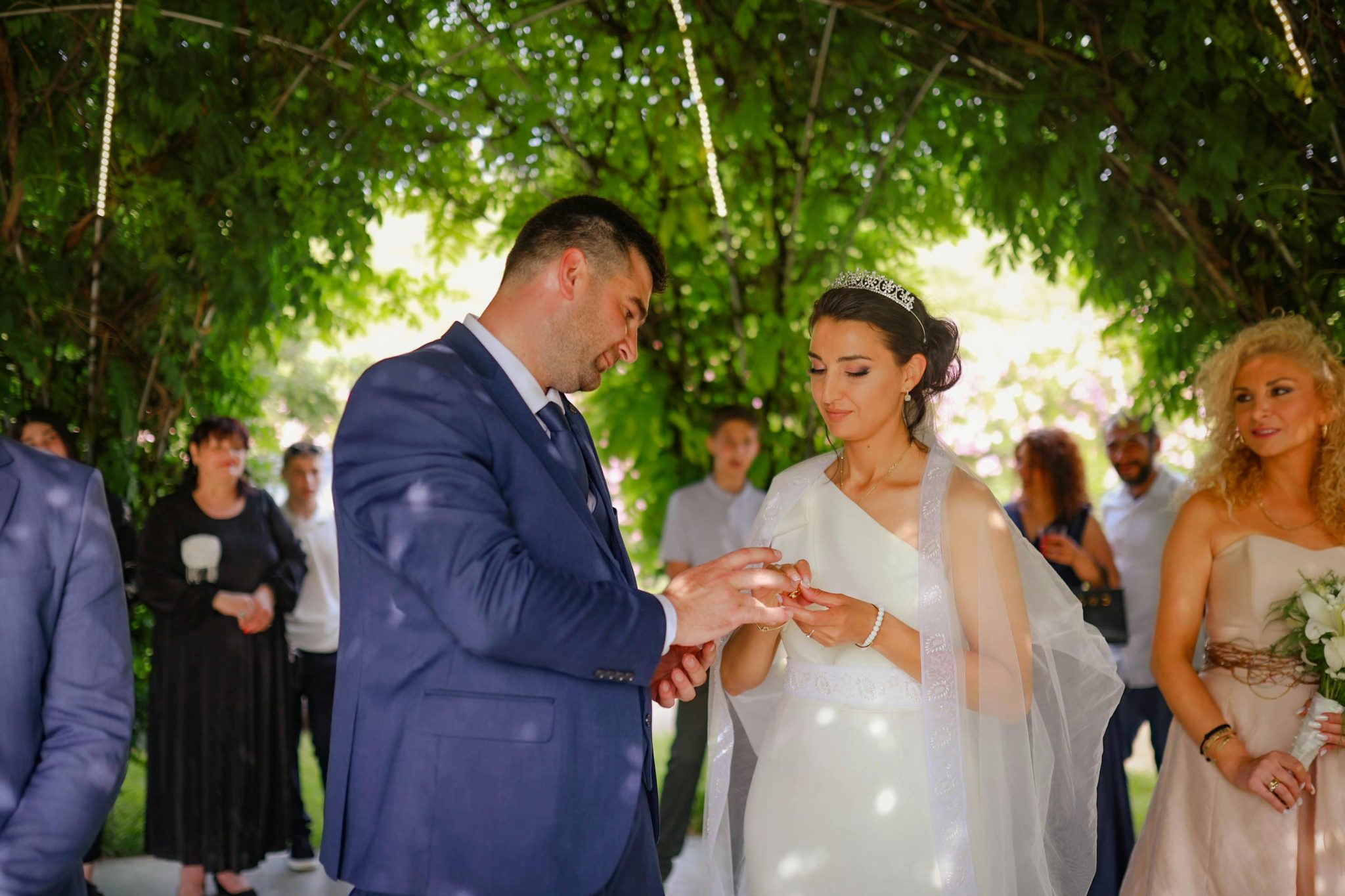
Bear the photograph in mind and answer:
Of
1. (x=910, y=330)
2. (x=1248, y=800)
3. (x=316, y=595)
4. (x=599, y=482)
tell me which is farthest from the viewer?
(x=316, y=595)

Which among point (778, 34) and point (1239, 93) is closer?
point (1239, 93)

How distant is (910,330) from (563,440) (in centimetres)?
100

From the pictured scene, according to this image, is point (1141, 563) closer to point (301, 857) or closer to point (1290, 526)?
point (1290, 526)

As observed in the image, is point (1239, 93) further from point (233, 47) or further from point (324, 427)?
point (324, 427)

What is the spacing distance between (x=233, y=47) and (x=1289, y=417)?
427 centimetres

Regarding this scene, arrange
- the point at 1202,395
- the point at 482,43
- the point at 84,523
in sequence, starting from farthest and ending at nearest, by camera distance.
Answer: the point at 482,43
the point at 1202,395
the point at 84,523

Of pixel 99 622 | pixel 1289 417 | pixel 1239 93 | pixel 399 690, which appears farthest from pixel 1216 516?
Result: pixel 99 622

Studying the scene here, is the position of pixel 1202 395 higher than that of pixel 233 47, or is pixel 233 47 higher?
pixel 233 47

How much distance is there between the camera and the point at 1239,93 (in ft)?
13.6

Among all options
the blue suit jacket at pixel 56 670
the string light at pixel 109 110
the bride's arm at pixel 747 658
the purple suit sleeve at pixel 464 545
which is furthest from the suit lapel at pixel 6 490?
the string light at pixel 109 110

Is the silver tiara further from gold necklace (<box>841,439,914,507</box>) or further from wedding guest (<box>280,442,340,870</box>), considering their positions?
wedding guest (<box>280,442,340,870</box>)

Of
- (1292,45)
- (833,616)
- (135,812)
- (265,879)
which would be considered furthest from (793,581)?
(135,812)

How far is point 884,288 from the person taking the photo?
292 cm

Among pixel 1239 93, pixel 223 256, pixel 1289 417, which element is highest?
pixel 1239 93
